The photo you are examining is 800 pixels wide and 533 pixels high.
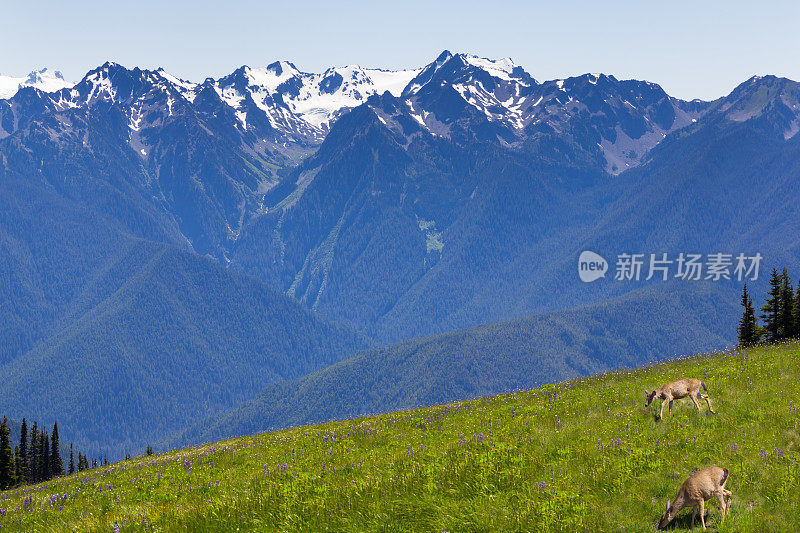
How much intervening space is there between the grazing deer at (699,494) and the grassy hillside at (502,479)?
0.25 m

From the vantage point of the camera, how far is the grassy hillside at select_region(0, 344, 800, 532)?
402 inches

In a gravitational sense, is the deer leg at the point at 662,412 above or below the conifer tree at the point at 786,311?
below

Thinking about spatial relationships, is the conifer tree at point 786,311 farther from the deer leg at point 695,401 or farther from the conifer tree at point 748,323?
the deer leg at point 695,401

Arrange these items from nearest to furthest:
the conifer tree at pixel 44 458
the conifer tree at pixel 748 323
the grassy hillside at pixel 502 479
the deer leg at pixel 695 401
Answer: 1. the grassy hillside at pixel 502 479
2. the deer leg at pixel 695 401
3. the conifer tree at pixel 748 323
4. the conifer tree at pixel 44 458

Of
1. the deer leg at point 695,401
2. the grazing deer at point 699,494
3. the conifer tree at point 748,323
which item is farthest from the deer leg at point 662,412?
the conifer tree at point 748,323

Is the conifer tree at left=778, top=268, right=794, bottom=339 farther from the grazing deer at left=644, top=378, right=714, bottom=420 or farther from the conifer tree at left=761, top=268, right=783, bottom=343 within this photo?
the grazing deer at left=644, top=378, right=714, bottom=420

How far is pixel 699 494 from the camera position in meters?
9.67

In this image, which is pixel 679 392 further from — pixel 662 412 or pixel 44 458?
pixel 44 458

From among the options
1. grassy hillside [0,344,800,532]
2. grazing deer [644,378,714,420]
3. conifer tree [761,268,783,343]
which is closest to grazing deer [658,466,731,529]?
grassy hillside [0,344,800,532]

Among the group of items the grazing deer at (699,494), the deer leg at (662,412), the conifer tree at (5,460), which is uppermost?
the conifer tree at (5,460)

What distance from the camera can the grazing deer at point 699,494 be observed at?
962 cm

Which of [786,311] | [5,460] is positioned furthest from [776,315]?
[5,460]

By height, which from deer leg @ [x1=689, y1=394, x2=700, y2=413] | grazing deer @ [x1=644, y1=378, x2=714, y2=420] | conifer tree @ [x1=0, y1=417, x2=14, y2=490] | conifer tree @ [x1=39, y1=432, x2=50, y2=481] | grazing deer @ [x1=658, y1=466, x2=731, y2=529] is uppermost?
conifer tree @ [x1=39, y1=432, x2=50, y2=481]

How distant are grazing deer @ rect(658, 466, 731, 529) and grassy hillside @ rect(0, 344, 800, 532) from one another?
9.8 inches
